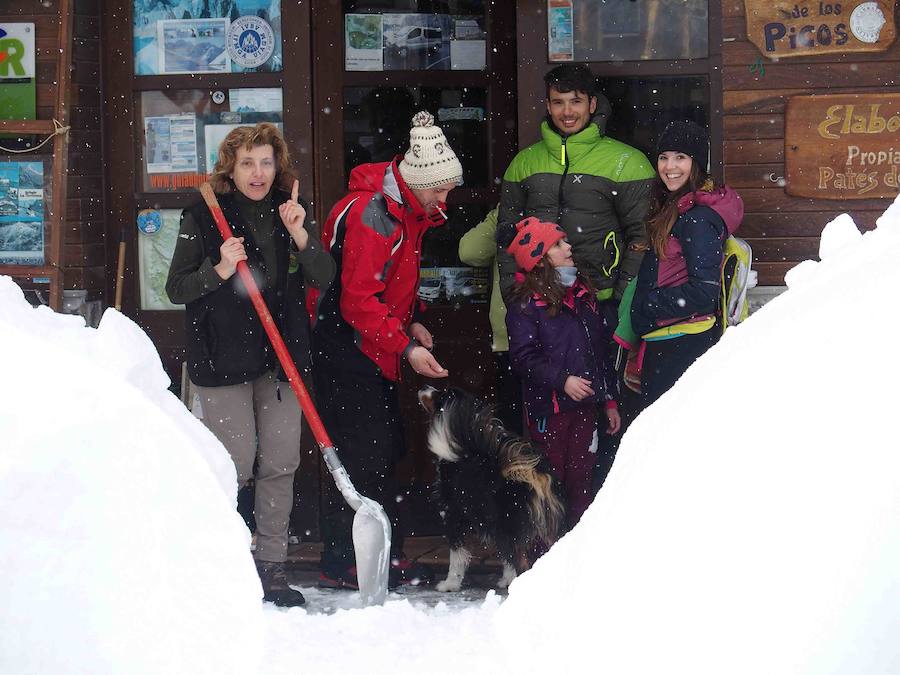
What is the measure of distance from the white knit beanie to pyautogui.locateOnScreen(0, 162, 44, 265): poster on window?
5.62ft

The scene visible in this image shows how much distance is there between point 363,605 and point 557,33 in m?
2.64

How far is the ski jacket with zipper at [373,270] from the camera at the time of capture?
4812 mm

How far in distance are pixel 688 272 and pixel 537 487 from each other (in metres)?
1.02

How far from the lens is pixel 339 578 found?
506 centimetres

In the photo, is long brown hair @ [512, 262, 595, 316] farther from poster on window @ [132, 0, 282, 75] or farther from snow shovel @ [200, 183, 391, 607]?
poster on window @ [132, 0, 282, 75]

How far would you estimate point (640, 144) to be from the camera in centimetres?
568

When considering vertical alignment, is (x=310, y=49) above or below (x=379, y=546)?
above

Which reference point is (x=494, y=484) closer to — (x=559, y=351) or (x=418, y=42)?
(x=559, y=351)

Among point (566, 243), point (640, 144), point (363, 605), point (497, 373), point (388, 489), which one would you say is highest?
point (640, 144)

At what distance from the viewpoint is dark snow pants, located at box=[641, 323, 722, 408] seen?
188 inches

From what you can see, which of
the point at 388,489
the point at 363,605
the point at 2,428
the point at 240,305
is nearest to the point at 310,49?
the point at 240,305

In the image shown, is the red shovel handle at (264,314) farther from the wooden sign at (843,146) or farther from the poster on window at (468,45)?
the wooden sign at (843,146)

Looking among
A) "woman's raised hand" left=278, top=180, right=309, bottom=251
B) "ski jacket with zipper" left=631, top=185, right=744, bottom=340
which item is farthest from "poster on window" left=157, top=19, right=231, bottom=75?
"ski jacket with zipper" left=631, top=185, right=744, bottom=340

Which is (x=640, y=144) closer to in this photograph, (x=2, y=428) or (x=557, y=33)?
(x=557, y=33)
